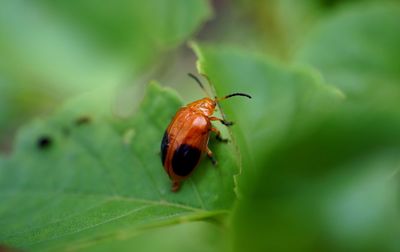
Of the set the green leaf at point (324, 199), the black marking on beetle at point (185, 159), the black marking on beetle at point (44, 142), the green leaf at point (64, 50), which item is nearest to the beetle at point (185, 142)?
the black marking on beetle at point (185, 159)

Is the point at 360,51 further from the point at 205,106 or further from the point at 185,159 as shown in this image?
the point at 185,159

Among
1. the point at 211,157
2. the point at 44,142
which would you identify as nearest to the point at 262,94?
the point at 211,157

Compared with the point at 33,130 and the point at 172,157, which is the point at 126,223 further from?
the point at 33,130

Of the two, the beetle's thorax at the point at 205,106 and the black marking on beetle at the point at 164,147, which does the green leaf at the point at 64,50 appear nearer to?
the beetle's thorax at the point at 205,106

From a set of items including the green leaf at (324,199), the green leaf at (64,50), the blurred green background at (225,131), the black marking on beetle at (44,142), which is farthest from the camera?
the green leaf at (64,50)

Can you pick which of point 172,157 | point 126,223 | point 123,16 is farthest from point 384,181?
point 123,16

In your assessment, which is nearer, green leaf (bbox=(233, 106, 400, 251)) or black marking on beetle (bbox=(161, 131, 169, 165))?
green leaf (bbox=(233, 106, 400, 251))

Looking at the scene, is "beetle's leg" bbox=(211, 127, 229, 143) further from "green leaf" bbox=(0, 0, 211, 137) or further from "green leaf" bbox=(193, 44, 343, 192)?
"green leaf" bbox=(0, 0, 211, 137)

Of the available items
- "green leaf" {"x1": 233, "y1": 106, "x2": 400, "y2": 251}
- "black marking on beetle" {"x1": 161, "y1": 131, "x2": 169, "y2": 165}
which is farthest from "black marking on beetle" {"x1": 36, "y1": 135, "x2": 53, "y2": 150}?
"green leaf" {"x1": 233, "y1": 106, "x2": 400, "y2": 251}
